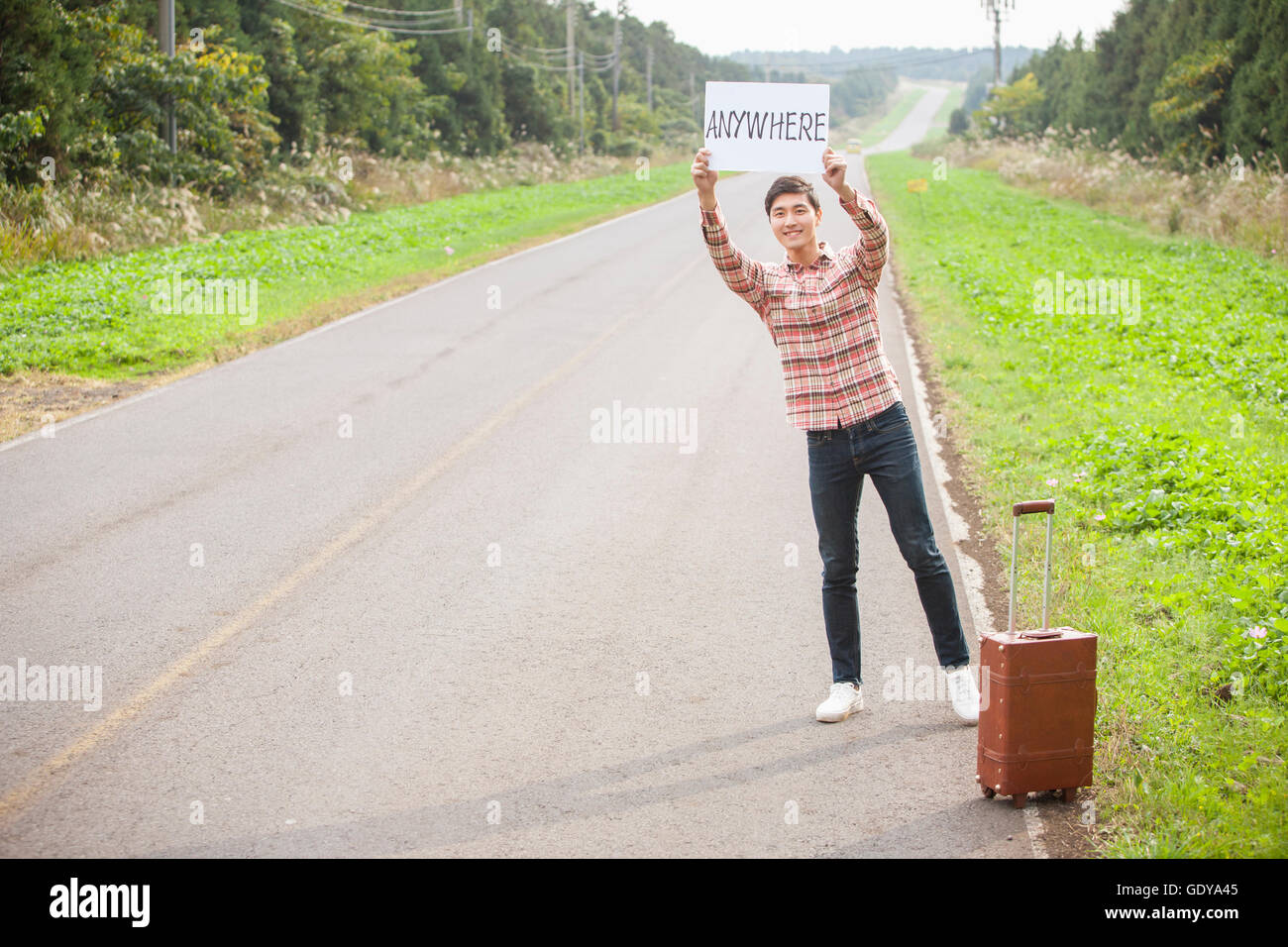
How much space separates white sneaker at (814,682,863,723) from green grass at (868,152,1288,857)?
100 cm

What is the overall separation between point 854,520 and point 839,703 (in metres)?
0.79

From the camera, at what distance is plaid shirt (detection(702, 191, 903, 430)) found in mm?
5141

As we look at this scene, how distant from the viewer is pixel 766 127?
5078 mm

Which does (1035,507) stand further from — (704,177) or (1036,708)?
(704,177)

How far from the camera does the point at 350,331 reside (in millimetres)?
15398

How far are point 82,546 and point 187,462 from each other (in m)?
2.07

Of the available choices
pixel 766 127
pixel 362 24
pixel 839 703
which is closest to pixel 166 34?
pixel 362 24

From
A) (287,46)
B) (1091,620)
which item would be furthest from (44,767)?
(287,46)

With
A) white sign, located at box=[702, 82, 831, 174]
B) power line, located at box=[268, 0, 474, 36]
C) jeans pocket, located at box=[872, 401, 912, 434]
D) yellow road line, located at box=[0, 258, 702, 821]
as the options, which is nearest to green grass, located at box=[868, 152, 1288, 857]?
jeans pocket, located at box=[872, 401, 912, 434]

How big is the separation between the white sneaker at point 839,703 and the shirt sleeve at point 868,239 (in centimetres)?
174

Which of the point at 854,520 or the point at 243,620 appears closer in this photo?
the point at 854,520

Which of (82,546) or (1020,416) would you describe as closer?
(82,546)
